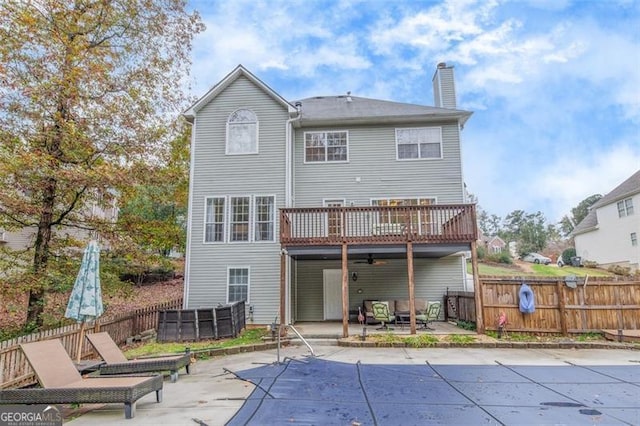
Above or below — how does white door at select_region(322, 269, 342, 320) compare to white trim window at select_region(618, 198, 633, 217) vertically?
below

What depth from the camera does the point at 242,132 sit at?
13492 millimetres

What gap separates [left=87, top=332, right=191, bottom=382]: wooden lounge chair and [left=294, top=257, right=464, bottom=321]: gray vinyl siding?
738 centimetres

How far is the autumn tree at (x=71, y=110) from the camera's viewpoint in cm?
968

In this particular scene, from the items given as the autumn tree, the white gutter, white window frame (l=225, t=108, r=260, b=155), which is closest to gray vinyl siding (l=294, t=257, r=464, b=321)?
the white gutter

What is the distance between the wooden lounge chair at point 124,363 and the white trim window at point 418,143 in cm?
1072

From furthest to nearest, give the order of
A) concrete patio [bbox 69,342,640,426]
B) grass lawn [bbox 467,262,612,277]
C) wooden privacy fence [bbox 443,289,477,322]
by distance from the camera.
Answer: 1. grass lawn [bbox 467,262,612,277]
2. wooden privacy fence [bbox 443,289,477,322]
3. concrete patio [bbox 69,342,640,426]

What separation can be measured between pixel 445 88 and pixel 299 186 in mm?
7465

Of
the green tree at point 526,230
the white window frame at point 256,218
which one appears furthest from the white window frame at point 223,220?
the green tree at point 526,230

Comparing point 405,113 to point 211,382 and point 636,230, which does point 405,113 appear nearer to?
point 211,382

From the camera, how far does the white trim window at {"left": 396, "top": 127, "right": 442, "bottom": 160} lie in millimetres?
13688

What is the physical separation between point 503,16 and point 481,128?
12.4 m

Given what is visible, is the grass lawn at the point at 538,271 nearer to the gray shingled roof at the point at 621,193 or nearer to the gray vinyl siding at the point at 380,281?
the gray shingled roof at the point at 621,193

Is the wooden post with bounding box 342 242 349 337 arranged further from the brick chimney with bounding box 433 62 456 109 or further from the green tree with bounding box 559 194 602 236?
the green tree with bounding box 559 194 602 236

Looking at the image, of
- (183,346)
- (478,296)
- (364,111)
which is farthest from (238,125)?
(478,296)
